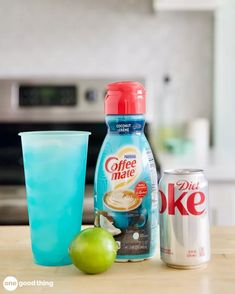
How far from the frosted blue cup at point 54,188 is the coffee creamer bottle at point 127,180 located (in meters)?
0.04

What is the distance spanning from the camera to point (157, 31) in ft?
8.55

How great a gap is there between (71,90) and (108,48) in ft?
0.98

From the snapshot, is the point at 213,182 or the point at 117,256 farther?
the point at 213,182

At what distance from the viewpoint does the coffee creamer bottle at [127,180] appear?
0.84 metres

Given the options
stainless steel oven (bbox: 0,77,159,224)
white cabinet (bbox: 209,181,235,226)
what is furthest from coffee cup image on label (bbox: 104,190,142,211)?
stainless steel oven (bbox: 0,77,159,224)

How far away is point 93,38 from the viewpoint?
258cm

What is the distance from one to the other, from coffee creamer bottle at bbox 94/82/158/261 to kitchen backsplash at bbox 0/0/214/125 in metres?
1.70

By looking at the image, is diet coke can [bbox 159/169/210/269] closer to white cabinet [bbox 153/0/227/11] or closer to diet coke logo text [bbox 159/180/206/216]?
diet coke logo text [bbox 159/180/206/216]

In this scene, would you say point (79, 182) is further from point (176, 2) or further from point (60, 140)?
point (176, 2)

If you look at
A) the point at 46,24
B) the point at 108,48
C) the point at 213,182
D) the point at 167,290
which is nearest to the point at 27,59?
the point at 46,24

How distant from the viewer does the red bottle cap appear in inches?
33.5

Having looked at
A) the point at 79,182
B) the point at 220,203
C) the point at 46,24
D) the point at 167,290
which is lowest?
the point at 220,203

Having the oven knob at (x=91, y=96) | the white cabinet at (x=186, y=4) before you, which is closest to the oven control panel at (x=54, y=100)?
the oven knob at (x=91, y=96)

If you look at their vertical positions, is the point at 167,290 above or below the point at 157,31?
below
